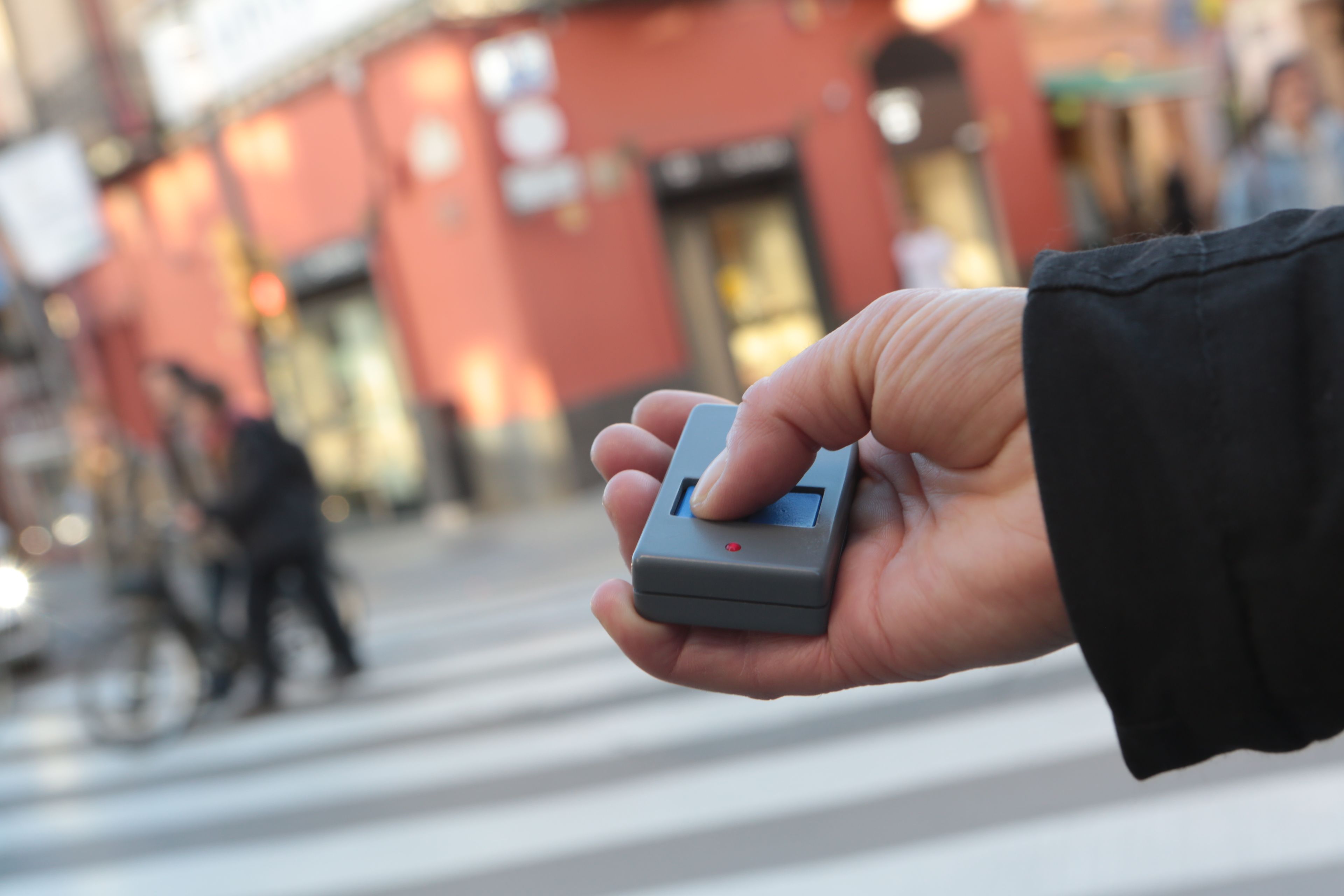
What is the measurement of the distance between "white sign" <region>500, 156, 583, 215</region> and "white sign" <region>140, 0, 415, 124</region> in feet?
6.60

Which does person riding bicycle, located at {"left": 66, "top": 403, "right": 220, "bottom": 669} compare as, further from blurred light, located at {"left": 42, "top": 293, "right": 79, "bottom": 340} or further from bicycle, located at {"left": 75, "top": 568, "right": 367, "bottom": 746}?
blurred light, located at {"left": 42, "top": 293, "right": 79, "bottom": 340}

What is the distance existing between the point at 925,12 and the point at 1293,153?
1152 centimetres

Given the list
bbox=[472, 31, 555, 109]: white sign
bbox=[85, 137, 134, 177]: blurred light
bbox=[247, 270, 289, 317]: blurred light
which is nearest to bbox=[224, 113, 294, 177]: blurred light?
bbox=[85, 137, 134, 177]: blurred light

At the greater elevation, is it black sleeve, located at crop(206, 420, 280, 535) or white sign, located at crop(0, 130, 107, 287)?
white sign, located at crop(0, 130, 107, 287)

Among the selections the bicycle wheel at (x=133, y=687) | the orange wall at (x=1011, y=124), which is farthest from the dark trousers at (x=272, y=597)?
the orange wall at (x=1011, y=124)

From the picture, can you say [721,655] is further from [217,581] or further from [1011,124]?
[1011,124]

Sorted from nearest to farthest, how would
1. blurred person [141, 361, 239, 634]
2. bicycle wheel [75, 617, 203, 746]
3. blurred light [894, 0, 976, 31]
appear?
blurred person [141, 361, 239, 634] < bicycle wheel [75, 617, 203, 746] < blurred light [894, 0, 976, 31]

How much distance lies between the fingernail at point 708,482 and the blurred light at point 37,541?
67.7 ft

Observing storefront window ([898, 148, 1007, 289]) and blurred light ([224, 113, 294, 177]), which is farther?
storefront window ([898, 148, 1007, 289])

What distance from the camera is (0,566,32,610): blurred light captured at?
338 inches

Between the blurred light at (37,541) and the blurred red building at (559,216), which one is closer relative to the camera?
the blurred red building at (559,216)

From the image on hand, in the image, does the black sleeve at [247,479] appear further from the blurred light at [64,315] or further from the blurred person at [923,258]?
the blurred light at [64,315]

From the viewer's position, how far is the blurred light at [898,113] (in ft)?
52.7

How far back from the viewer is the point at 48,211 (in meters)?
11.8
